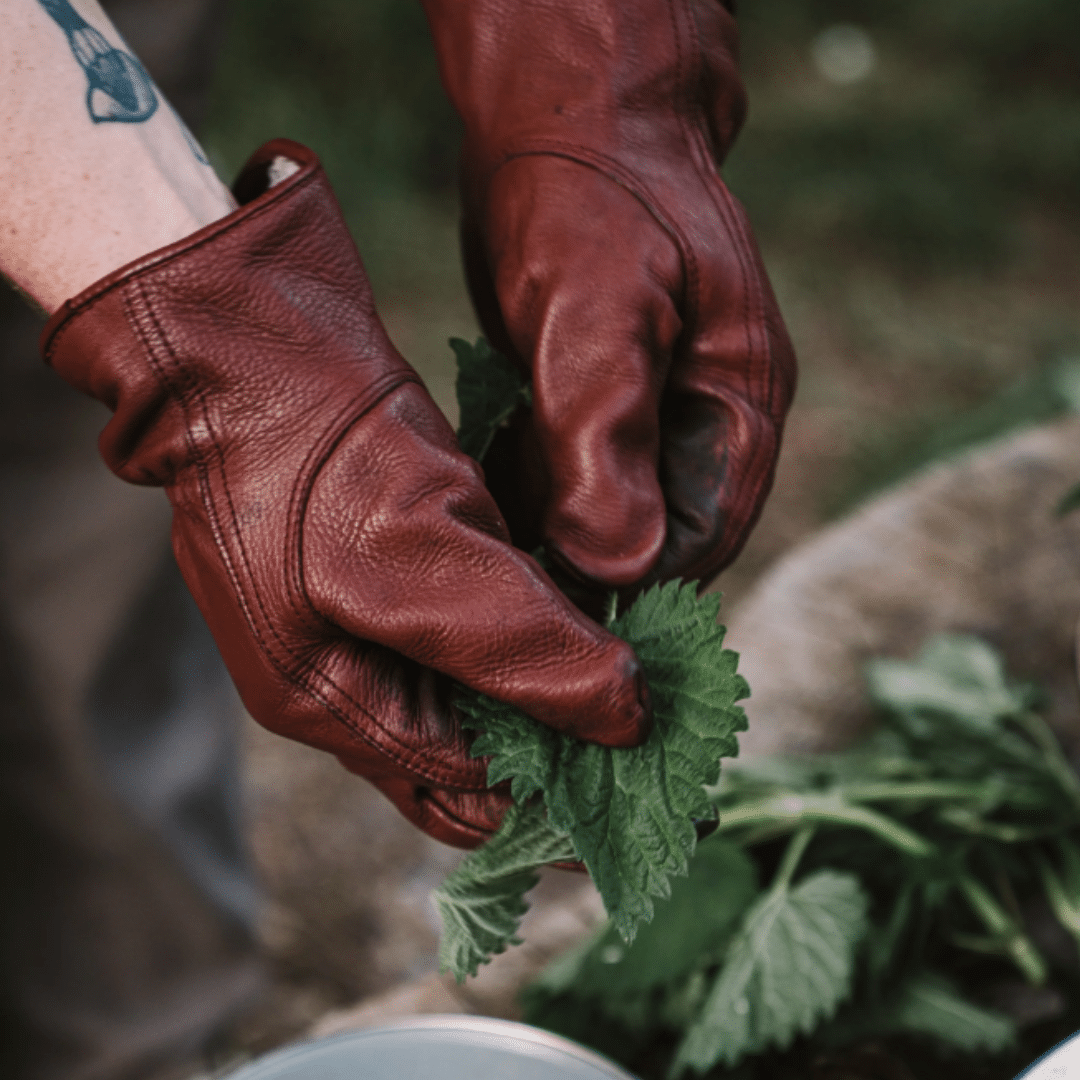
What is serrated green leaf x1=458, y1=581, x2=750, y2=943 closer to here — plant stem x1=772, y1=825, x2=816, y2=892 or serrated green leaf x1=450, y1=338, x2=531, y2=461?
serrated green leaf x1=450, y1=338, x2=531, y2=461

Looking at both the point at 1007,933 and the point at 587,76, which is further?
the point at 1007,933

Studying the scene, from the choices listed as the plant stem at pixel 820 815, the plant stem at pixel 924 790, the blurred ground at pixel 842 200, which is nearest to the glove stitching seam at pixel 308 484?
the plant stem at pixel 820 815

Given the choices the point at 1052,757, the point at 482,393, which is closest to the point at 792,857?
the point at 1052,757

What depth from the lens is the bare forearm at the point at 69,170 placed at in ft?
1.73

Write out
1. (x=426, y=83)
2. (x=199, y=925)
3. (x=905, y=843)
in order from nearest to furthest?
(x=905, y=843) → (x=199, y=925) → (x=426, y=83)

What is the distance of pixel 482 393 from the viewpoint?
64cm

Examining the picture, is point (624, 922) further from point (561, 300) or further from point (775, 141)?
point (775, 141)

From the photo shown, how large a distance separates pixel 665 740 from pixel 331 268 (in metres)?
0.31

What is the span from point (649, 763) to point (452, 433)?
0.20 metres

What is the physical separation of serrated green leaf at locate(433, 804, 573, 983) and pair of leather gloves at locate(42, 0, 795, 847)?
0.02m

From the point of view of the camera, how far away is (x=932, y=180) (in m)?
3.67

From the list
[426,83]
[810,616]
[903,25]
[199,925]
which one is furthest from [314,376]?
[903,25]

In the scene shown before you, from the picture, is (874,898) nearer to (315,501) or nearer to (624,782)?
(624,782)

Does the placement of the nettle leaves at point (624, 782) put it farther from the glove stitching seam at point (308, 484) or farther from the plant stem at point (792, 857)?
the plant stem at point (792, 857)
